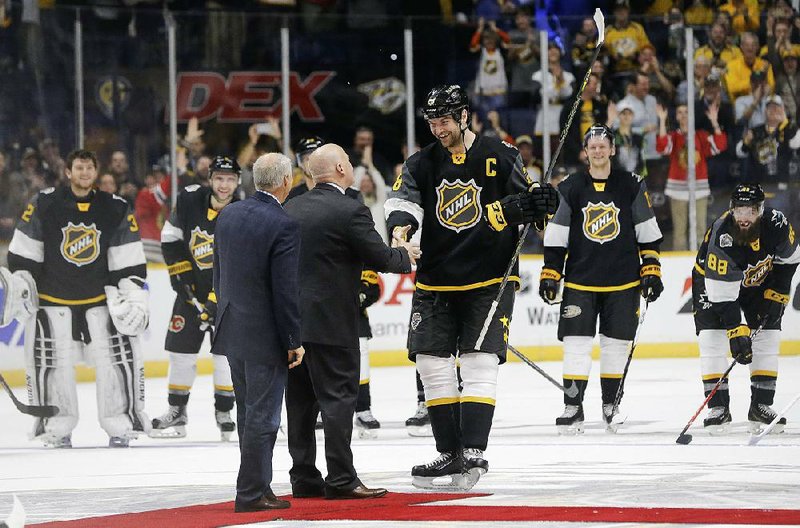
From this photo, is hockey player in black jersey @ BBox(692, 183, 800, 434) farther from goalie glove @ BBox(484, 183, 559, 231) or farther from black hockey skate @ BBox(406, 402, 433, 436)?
goalie glove @ BBox(484, 183, 559, 231)

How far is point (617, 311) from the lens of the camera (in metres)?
7.86

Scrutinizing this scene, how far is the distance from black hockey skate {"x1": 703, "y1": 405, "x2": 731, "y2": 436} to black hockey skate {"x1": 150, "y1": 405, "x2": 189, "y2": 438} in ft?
8.92

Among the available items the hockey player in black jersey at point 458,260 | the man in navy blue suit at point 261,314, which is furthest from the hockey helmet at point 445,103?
the man in navy blue suit at point 261,314

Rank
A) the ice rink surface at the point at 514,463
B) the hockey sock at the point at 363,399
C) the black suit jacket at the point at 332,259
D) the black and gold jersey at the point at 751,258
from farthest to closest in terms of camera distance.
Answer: the hockey sock at the point at 363,399, the black and gold jersey at the point at 751,258, the black suit jacket at the point at 332,259, the ice rink surface at the point at 514,463

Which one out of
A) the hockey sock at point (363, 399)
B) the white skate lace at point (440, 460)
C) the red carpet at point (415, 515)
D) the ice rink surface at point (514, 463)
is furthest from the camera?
the hockey sock at point (363, 399)

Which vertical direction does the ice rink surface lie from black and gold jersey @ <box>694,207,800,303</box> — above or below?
below

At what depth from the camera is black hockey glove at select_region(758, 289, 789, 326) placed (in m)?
7.65

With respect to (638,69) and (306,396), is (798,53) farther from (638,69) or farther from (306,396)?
(306,396)

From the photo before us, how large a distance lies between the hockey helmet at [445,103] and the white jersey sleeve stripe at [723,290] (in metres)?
2.39

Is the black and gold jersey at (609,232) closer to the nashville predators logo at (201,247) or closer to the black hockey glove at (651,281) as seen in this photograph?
the black hockey glove at (651,281)

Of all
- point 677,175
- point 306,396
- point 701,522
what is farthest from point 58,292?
point 677,175

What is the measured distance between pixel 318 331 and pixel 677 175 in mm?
8162

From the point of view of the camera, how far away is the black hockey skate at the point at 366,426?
7.85m

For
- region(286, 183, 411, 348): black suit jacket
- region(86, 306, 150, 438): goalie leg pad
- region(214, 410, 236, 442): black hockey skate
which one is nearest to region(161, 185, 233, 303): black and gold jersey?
region(86, 306, 150, 438): goalie leg pad
